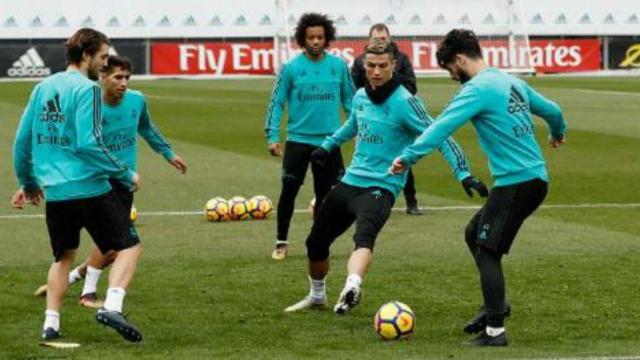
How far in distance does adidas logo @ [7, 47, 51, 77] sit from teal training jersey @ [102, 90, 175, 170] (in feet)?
147

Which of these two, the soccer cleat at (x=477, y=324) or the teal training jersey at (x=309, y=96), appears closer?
the soccer cleat at (x=477, y=324)

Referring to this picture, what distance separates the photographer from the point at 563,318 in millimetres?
11312

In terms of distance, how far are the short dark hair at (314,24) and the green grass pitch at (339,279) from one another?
2.10 metres

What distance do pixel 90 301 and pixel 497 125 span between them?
12.5ft

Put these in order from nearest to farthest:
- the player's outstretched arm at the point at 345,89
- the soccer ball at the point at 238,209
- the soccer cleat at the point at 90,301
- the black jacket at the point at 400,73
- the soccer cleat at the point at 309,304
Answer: the soccer cleat at the point at 309,304, the soccer cleat at the point at 90,301, the player's outstretched arm at the point at 345,89, the black jacket at the point at 400,73, the soccer ball at the point at 238,209

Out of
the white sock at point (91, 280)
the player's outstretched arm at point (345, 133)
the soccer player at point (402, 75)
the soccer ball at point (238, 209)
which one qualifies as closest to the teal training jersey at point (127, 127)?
the white sock at point (91, 280)

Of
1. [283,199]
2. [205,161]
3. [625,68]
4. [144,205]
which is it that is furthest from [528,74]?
[283,199]

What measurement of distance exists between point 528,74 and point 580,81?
20.6 ft

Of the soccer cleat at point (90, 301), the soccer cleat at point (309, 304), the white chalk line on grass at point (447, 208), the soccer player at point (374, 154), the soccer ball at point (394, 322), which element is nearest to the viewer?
the soccer ball at point (394, 322)

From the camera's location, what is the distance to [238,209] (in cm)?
1803

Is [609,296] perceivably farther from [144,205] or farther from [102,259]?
[144,205]

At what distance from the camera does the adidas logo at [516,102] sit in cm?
1018

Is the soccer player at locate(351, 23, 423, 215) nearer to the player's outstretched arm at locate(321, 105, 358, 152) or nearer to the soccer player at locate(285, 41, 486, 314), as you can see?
the player's outstretched arm at locate(321, 105, 358, 152)

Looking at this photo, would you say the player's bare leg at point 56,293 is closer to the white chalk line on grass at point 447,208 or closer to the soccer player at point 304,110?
the soccer player at point 304,110
